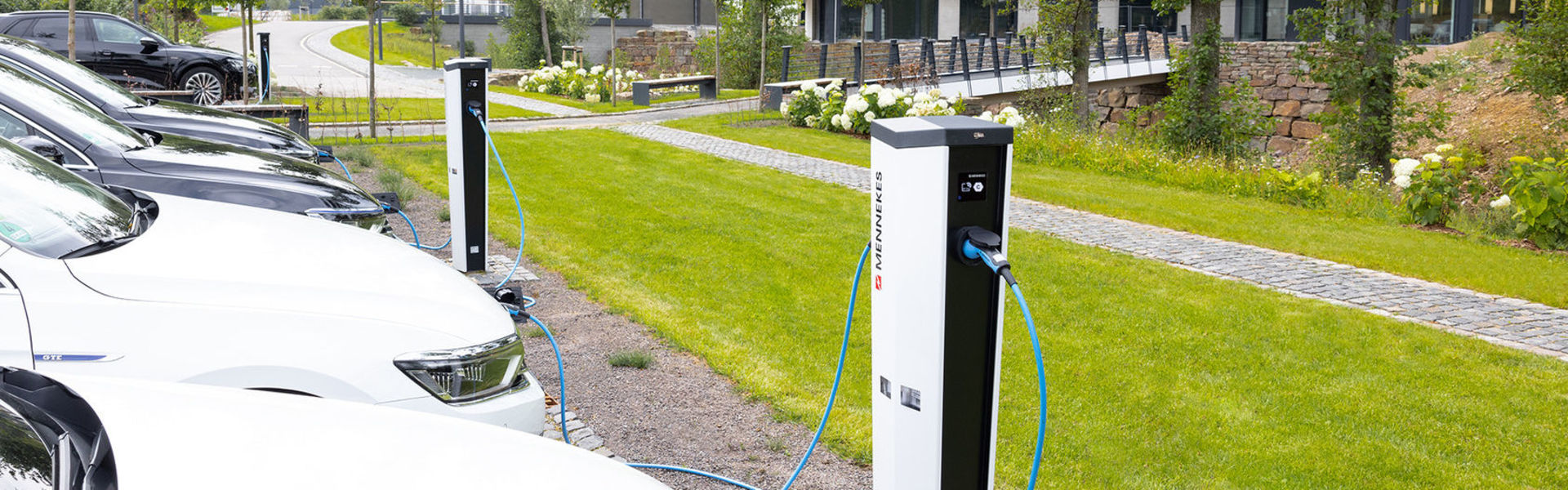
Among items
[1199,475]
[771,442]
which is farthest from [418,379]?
[1199,475]

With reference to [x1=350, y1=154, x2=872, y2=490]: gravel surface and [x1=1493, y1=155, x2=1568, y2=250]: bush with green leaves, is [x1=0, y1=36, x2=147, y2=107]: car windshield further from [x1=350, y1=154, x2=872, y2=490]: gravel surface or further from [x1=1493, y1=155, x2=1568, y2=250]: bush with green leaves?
[x1=1493, y1=155, x2=1568, y2=250]: bush with green leaves

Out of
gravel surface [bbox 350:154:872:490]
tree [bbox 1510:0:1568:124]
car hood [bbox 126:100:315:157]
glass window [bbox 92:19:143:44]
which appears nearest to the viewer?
gravel surface [bbox 350:154:872:490]

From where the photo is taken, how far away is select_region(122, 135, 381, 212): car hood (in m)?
6.91

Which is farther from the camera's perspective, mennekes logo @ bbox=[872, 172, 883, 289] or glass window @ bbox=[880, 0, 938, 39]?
glass window @ bbox=[880, 0, 938, 39]

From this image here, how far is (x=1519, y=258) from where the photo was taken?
10484 mm

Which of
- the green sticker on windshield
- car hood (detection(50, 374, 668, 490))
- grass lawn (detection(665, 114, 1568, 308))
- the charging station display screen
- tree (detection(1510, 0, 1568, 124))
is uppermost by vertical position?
tree (detection(1510, 0, 1568, 124))

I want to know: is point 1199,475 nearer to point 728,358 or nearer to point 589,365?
point 728,358

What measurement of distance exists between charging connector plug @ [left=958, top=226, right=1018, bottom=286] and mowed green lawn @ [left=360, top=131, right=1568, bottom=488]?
194cm

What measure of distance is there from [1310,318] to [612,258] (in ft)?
15.7

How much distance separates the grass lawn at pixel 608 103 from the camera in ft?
83.5

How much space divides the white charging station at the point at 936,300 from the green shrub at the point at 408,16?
53009mm

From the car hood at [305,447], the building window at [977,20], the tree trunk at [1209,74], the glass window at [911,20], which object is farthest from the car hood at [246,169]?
the glass window at [911,20]

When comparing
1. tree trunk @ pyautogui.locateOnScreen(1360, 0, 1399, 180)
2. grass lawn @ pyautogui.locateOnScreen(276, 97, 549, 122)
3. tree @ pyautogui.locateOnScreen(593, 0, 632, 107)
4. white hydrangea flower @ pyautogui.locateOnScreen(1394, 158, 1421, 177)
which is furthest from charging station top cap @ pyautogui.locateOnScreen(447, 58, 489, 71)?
tree @ pyautogui.locateOnScreen(593, 0, 632, 107)

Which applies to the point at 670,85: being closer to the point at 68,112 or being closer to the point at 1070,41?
the point at 1070,41
